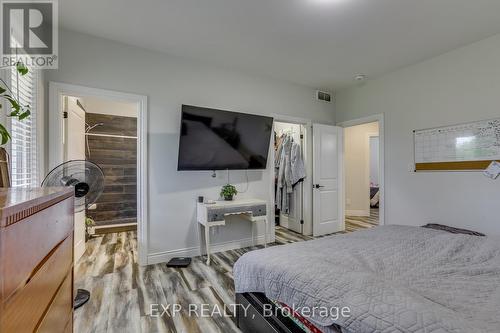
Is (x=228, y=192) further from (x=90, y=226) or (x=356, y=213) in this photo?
(x=356, y=213)

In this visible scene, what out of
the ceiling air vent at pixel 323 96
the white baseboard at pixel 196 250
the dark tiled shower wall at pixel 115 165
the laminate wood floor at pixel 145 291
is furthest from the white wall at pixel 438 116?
the dark tiled shower wall at pixel 115 165

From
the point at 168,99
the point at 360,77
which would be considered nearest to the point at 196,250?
the point at 168,99

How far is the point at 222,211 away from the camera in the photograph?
3.12 meters

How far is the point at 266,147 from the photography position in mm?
3674

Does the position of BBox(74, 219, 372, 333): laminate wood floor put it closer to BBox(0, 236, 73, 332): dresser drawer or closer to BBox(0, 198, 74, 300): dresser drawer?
BBox(0, 236, 73, 332): dresser drawer

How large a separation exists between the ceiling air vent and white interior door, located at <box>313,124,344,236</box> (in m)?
0.52

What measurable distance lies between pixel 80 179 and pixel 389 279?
2264 millimetres

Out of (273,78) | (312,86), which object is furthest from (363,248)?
(312,86)

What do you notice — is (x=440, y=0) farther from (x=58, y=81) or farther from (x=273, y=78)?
(x=58, y=81)

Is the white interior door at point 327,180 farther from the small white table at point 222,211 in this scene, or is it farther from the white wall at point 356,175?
the white wall at point 356,175

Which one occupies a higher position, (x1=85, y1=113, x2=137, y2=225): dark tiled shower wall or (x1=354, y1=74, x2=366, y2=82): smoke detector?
(x1=354, y1=74, x2=366, y2=82): smoke detector

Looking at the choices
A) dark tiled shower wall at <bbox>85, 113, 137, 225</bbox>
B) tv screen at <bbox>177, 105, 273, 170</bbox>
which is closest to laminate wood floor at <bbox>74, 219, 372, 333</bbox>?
dark tiled shower wall at <bbox>85, 113, 137, 225</bbox>

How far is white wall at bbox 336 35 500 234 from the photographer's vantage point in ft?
8.92

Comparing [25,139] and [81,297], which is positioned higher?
[25,139]
